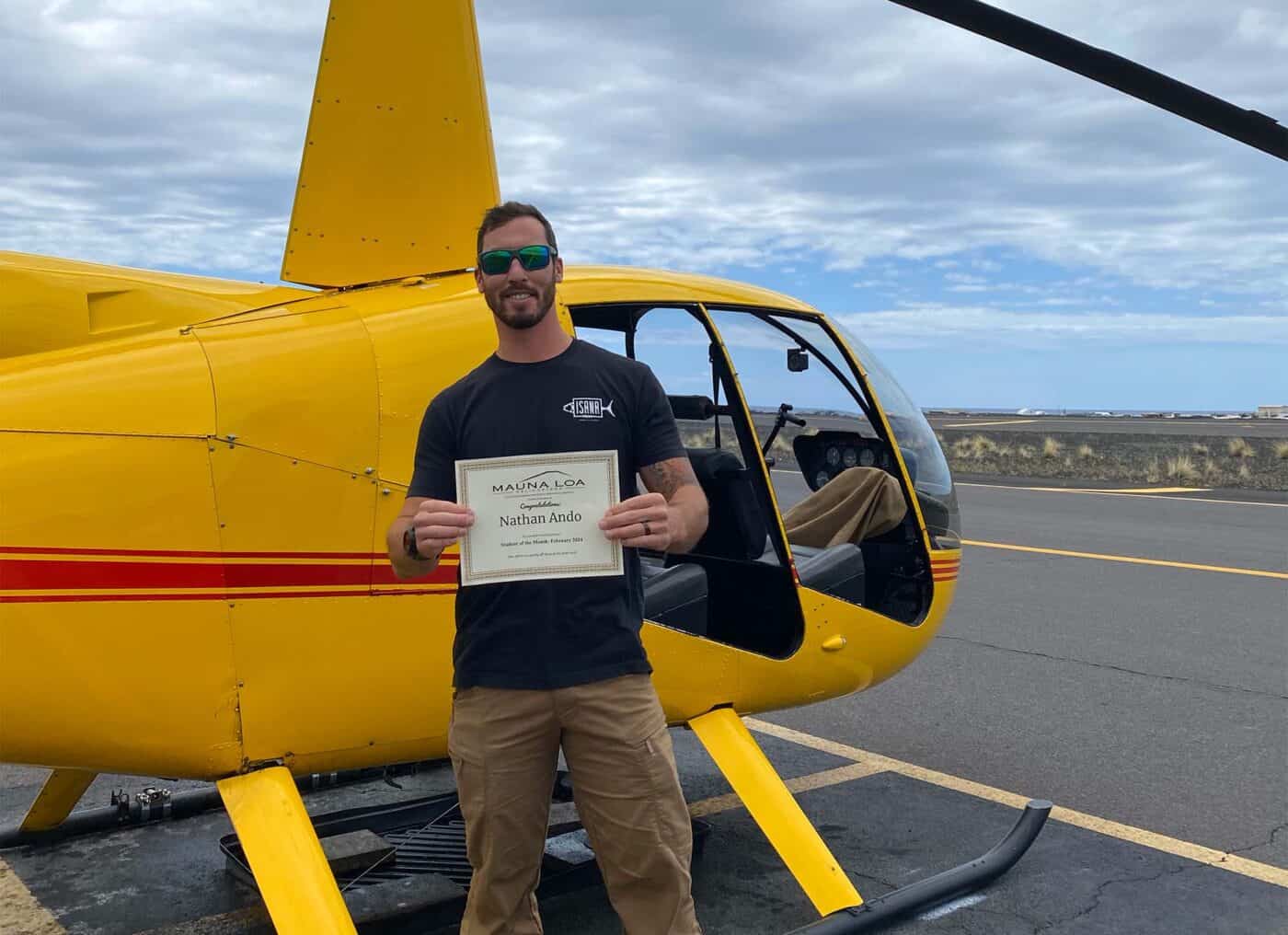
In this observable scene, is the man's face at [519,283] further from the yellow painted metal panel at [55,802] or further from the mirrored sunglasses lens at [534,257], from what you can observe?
the yellow painted metal panel at [55,802]

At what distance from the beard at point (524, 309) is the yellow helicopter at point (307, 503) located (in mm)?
740

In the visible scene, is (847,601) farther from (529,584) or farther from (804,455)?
(529,584)

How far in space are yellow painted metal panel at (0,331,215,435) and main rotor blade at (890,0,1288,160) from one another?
75.6 inches

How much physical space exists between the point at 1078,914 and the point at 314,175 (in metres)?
3.39

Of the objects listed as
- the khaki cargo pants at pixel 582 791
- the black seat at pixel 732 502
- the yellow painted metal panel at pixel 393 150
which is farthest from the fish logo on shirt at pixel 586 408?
the black seat at pixel 732 502

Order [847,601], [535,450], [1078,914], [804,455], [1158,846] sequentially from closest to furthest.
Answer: [535,450] < [1078,914] < [847,601] < [1158,846] < [804,455]

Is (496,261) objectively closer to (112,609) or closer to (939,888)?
(112,609)

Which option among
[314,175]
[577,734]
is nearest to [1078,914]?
[577,734]

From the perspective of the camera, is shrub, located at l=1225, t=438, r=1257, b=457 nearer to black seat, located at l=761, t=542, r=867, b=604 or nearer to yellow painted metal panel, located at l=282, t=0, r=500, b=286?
black seat, located at l=761, t=542, r=867, b=604

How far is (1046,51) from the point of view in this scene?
2559 millimetres

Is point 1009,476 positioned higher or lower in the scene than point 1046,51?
lower

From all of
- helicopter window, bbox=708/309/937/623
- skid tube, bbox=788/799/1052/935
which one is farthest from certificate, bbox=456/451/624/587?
helicopter window, bbox=708/309/937/623

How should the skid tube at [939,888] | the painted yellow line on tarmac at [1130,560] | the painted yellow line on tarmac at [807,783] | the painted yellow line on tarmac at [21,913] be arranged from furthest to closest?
the painted yellow line on tarmac at [1130,560], the painted yellow line on tarmac at [807,783], the painted yellow line on tarmac at [21,913], the skid tube at [939,888]

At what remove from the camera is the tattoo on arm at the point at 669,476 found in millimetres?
2627
